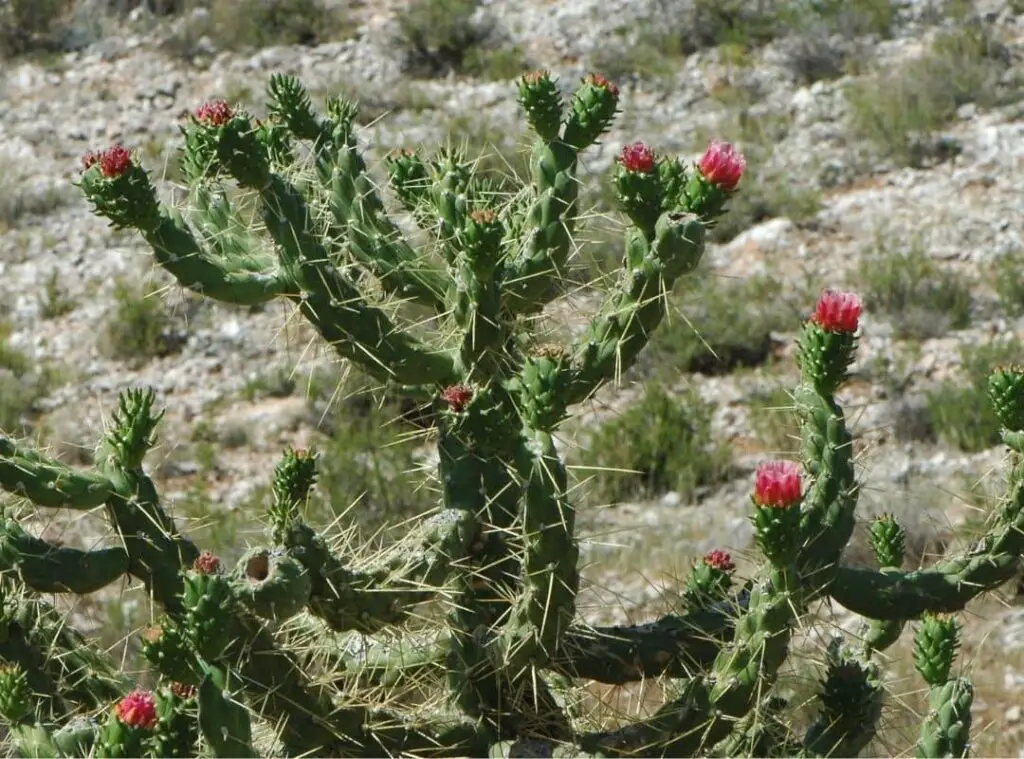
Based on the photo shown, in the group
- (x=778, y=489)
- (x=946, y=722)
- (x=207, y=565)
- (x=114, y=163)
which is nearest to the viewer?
(x=207, y=565)

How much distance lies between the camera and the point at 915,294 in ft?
29.0

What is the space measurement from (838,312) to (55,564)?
149cm

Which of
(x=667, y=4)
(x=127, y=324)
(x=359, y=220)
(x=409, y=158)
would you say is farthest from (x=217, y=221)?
(x=667, y=4)

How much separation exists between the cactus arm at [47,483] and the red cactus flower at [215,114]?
696mm

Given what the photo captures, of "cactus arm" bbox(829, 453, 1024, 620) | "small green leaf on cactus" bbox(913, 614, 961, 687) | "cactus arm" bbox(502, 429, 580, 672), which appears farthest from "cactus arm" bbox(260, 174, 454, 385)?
"small green leaf on cactus" bbox(913, 614, 961, 687)

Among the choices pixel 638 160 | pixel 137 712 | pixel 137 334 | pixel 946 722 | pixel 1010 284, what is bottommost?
pixel 1010 284

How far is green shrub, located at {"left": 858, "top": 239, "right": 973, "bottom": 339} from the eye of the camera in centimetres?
872

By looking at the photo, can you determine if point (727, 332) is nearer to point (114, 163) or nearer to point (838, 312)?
point (838, 312)

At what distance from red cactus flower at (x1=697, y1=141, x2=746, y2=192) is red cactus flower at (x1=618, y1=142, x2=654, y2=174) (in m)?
0.10

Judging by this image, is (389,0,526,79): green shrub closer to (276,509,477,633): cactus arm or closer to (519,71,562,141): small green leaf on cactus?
(519,71,562,141): small green leaf on cactus

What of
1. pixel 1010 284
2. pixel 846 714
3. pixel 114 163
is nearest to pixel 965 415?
pixel 1010 284

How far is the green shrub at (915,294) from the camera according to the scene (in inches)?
343

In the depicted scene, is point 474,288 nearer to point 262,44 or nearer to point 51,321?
point 51,321

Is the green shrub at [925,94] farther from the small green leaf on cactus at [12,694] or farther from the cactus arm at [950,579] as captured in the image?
the small green leaf on cactus at [12,694]
